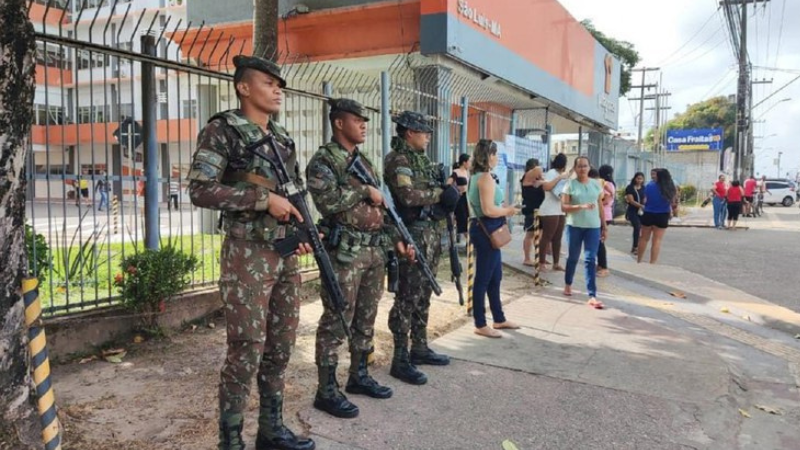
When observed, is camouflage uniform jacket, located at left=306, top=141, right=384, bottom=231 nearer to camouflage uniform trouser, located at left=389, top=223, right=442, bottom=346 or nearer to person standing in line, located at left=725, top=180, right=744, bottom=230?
camouflage uniform trouser, located at left=389, top=223, right=442, bottom=346

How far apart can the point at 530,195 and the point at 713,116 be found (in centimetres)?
6004

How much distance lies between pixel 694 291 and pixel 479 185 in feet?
13.2

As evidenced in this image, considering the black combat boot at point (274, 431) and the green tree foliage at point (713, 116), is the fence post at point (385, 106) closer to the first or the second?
the black combat boot at point (274, 431)

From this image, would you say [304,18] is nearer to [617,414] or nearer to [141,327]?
[141,327]

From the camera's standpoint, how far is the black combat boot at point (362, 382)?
11.6 ft

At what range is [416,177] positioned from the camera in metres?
3.79

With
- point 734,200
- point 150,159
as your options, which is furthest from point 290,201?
point 734,200

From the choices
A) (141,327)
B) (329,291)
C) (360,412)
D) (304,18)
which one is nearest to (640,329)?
(360,412)

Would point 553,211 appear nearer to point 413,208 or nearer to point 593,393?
point 593,393

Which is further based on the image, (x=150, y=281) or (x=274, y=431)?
(x=150, y=281)

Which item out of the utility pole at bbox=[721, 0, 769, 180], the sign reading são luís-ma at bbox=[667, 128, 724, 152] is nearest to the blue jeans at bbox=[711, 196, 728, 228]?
the utility pole at bbox=[721, 0, 769, 180]

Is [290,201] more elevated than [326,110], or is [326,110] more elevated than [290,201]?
[326,110]

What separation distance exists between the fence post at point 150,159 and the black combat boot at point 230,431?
2.60 metres

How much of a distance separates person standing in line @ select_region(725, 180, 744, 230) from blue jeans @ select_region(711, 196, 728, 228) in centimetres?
19
